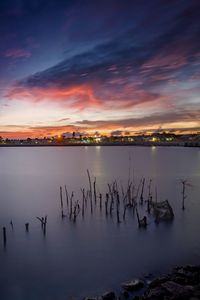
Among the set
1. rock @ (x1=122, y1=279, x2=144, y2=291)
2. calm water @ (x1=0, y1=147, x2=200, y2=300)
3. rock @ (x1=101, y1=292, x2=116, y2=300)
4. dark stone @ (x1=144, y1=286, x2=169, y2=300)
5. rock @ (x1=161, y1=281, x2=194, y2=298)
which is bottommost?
calm water @ (x1=0, y1=147, x2=200, y2=300)

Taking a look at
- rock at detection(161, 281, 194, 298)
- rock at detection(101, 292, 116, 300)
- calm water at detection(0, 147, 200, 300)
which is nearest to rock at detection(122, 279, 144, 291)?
calm water at detection(0, 147, 200, 300)

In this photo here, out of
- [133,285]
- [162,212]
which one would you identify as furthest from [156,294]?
[162,212]

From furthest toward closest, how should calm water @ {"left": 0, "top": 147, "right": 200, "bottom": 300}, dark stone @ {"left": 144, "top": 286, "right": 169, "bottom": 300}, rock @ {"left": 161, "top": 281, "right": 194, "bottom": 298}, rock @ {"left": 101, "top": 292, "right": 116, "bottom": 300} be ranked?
calm water @ {"left": 0, "top": 147, "right": 200, "bottom": 300} < rock @ {"left": 101, "top": 292, "right": 116, "bottom": 300} < dark stone @ {"left": 144, "top": 286, "right": 169, "bottom": 300} < rock @ {"left": 161, "top": 281, "right": 194, "bottom": 298}

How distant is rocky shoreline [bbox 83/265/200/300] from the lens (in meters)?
7.72

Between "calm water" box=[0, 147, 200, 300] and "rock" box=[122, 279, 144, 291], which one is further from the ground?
"rock" box=[122, 279, 144, 291]

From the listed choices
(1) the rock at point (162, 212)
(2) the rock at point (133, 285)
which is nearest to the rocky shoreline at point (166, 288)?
(2) the rock at point (133, 285)

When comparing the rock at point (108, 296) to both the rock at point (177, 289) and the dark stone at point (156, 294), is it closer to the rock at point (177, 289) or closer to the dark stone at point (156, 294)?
the dark stone at point (156, 294)

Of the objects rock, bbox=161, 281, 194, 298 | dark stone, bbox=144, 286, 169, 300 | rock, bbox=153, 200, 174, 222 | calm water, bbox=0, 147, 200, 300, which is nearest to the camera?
rock, bbox=161, 281, 194, 298

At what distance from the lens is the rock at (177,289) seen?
7680 millimetres

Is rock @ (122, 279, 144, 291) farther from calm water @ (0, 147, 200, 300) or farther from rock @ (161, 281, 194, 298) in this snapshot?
rock @ (161, 281, 194, 298)

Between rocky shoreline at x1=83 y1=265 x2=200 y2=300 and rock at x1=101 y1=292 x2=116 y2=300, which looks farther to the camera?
rock at x1=101 y1=292 x2=116 y2=300

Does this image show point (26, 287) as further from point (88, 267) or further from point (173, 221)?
point (173, 221)

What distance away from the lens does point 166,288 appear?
26.8 feet

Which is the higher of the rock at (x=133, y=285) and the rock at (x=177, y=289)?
the rock at (x=177, y=289)
